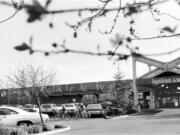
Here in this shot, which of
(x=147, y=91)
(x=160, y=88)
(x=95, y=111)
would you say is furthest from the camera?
(x=147, y=91)

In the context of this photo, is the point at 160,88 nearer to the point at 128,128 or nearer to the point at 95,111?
the point at 95,111

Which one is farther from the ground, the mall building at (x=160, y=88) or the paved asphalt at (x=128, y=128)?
the mall building at (x=160, y=88)

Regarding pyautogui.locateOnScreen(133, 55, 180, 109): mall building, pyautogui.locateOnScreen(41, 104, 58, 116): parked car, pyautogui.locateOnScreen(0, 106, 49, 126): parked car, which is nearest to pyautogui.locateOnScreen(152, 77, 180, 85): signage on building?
pyautogui.locateOnScreen(133, 55, 180, 109): mall building

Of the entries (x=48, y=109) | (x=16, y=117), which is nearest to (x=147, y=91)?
(x=48, y=109)

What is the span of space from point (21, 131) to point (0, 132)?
2.82 ft

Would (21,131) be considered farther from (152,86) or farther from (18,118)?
(152,86)

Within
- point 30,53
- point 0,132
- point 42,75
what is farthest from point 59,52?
point 42,75

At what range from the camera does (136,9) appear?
265 centimetres

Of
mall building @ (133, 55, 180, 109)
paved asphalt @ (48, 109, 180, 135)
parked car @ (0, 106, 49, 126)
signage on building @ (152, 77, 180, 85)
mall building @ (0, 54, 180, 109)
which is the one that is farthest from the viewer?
mall building @ (133, 55, 180, 109)

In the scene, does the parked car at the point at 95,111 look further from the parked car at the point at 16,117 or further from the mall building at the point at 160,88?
the mall building at the point at 160,88

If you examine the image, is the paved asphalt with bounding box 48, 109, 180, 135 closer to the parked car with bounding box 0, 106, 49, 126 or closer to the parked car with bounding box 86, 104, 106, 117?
the parked car with bounding box 0, 106, 49, 126

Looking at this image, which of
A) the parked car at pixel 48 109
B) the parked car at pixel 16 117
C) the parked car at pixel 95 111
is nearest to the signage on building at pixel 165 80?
the parked car at pixel 48 109

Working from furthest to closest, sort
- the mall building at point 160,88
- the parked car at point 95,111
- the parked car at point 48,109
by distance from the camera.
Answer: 1. the mall building at point 160,88
2. the parked car at point 48,109
3. the parked car at point 95,111

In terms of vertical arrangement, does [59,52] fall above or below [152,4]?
below
